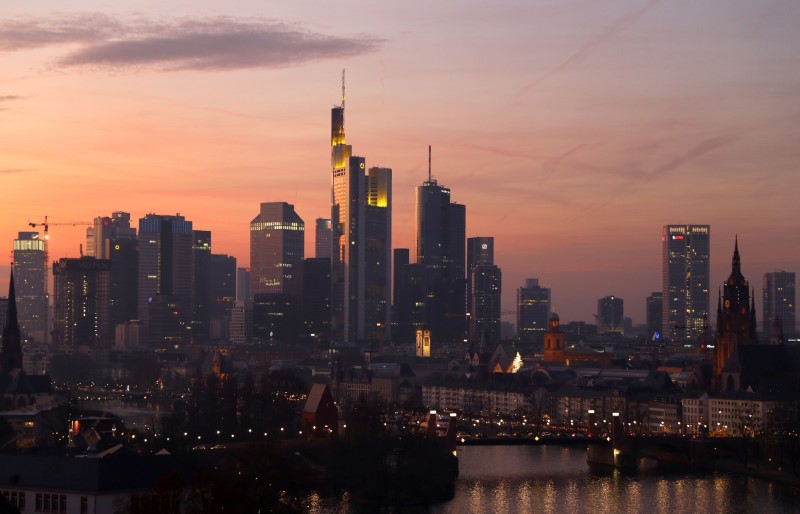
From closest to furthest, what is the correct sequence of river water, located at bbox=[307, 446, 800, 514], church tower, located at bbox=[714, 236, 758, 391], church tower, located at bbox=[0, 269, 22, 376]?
river water, located at bbox=[307, 446, 800, 514] < church tower, located at bbox=[0, 269, 22, 376] < church tower, located at bbox=[714, 236, 758, 391]

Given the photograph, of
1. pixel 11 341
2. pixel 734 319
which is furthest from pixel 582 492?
pixel 734 319

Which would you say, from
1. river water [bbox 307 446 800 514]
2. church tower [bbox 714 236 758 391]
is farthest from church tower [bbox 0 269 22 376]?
church tower [bbox 714 236 758 391]

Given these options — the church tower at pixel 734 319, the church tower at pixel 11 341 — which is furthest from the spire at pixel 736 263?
the church tower at pixel 11 341

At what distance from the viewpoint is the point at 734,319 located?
452 ft

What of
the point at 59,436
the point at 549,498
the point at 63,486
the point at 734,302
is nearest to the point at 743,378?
the point at 734,302

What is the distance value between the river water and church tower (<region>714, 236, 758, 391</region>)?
43.8 metres

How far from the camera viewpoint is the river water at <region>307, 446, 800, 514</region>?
7238 cm

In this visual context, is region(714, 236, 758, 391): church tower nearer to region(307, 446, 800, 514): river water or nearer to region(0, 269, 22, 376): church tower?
region(307, 446, 800, 514): river water

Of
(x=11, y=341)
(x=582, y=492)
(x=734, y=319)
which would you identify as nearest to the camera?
(x=582, y=492)

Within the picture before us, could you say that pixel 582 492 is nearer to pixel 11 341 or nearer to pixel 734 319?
pixel 11 341

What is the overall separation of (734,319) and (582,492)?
62.1 meters

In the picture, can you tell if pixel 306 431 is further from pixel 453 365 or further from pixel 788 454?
pixel 453 365

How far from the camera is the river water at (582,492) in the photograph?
237 feet

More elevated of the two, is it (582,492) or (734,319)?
(734,319)
